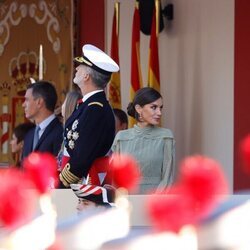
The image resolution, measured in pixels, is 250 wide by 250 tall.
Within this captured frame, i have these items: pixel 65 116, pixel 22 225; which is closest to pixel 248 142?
pixel 22 225

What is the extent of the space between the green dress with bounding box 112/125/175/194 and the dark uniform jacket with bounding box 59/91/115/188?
727 mm

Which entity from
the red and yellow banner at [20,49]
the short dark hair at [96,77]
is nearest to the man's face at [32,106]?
the short dark hair at [96,77]

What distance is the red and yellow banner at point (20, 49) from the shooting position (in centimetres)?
711

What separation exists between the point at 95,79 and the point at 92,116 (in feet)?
0.55

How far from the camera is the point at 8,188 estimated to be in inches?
45.3

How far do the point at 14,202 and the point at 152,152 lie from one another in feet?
8.40

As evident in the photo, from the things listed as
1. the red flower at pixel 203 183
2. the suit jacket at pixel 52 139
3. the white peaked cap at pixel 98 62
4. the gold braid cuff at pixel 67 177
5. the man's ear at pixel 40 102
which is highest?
the white peaked cap at pixel 98 62

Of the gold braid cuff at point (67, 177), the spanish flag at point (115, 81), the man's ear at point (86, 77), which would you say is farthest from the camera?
the spanish flag at point (115, 81)

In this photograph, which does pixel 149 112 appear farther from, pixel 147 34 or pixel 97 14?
pixel 97 14

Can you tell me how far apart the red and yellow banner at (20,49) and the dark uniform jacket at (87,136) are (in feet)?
Result: 13.7

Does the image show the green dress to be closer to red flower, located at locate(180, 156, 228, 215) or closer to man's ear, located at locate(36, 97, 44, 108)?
man's ear, located at locate(36, 97, 44, 108)

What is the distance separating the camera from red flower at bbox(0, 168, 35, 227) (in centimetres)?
114

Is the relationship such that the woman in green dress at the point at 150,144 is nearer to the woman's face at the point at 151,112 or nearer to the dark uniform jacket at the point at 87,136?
the woman's face at the point at 151,112

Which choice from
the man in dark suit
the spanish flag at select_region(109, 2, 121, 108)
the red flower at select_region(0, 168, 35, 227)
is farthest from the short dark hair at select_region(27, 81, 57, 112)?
the red flower at select_region(0, 168, 35, 227)
